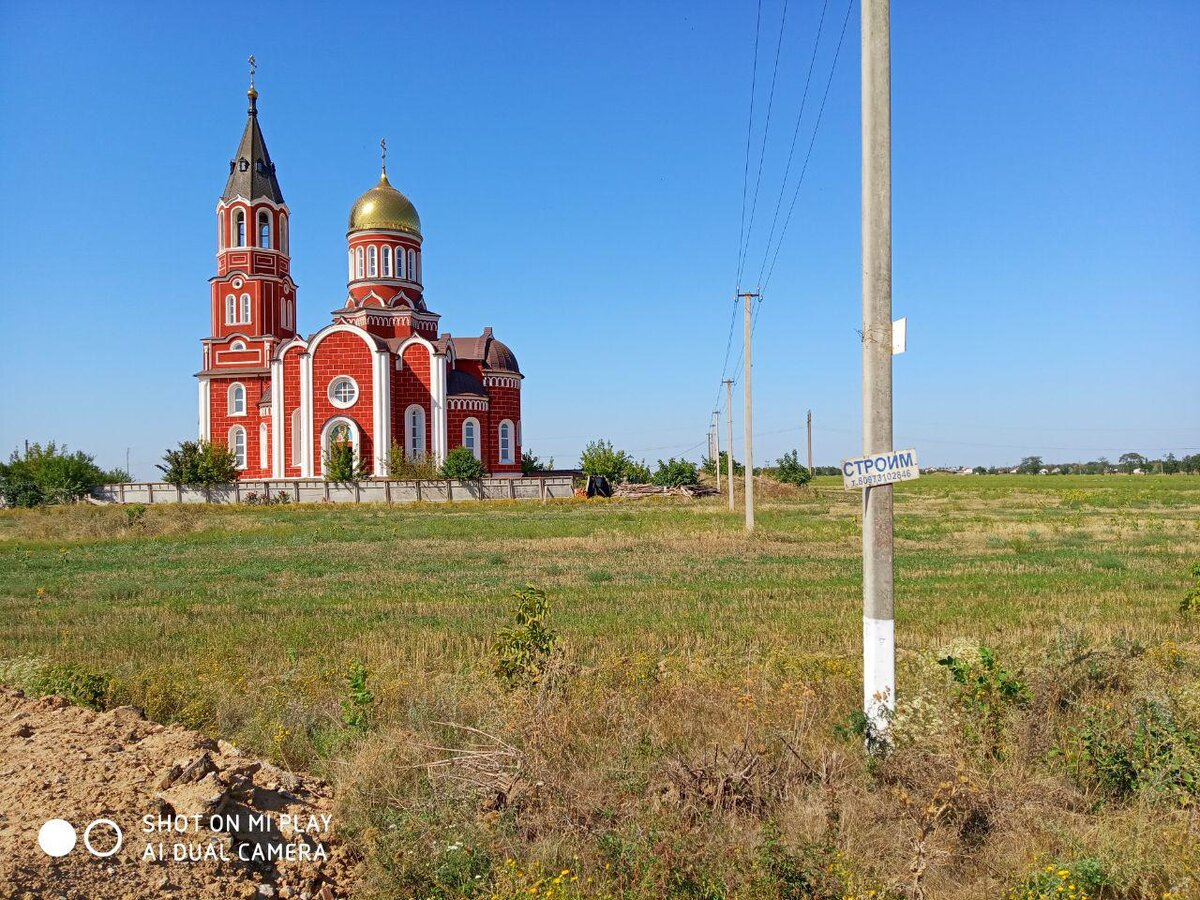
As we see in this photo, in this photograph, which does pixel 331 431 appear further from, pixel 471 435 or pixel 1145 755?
pixel 1145 755

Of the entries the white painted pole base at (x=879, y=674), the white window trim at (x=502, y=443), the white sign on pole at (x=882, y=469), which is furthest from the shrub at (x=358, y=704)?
the white window trim at (x=502, y=443)

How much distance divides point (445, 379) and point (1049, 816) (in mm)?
44958

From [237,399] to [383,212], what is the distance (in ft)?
44.6

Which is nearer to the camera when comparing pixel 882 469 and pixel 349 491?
pixel 882 469

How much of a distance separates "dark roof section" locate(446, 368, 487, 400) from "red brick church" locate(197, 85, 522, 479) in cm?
8

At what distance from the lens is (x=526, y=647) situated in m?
6.91

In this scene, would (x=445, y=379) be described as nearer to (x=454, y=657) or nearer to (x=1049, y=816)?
(x=454, y=657)

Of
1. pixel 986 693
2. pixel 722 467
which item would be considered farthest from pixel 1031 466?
pixel 986 693

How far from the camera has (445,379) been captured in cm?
4794

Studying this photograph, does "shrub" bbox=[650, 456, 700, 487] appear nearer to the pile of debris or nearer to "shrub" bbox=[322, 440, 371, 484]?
the pile of debris

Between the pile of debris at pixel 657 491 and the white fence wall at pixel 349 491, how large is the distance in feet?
14.3

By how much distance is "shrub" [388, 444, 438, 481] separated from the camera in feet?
146

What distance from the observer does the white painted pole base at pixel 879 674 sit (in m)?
5.54

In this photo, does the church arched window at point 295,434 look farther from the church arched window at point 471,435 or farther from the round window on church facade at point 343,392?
the church arched window at point 471,435
